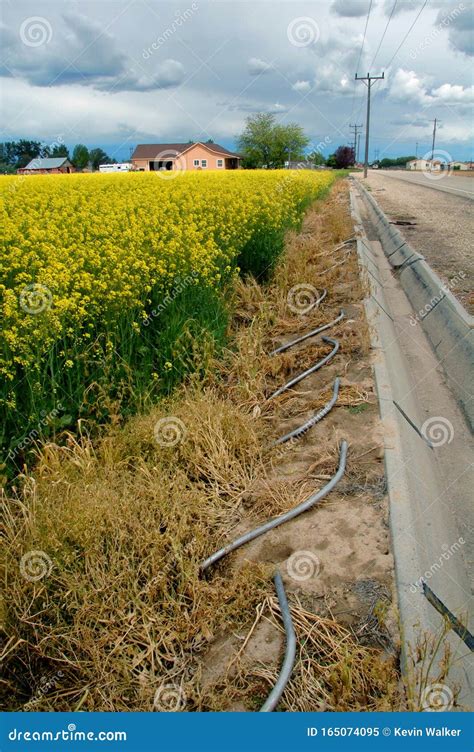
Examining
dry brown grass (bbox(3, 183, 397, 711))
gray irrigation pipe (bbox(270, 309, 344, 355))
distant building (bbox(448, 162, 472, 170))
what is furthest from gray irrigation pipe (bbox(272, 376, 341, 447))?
distant building (bbox(448, 162, 472, 170))

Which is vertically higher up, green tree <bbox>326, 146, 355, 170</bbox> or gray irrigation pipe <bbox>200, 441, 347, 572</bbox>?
green tree <bbox>326, 146, 355, 170</bbox>

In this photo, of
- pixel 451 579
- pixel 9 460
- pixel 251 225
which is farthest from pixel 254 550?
pixel 251 225

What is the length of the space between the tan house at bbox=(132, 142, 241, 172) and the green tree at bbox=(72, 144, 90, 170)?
5137 millimetres

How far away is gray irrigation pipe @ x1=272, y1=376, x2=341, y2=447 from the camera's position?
4930 mm

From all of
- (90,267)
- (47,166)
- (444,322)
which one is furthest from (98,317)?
(47,166)

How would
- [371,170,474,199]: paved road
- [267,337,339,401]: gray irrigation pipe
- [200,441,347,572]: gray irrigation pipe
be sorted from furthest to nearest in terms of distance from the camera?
[371,170,474,199]: paved road → [267,337,339,401]: gray irrigation pipe → [200,441,347,572]: gray irrigation pipe

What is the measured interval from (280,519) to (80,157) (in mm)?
67941

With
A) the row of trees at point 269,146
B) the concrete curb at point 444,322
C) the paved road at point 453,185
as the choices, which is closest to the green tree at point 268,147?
the row of trees at point 269,146

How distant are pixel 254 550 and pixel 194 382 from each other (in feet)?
6.91

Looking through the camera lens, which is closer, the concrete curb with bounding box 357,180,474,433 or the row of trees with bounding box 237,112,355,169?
the concrete curb with bounding box 357,180,474,433

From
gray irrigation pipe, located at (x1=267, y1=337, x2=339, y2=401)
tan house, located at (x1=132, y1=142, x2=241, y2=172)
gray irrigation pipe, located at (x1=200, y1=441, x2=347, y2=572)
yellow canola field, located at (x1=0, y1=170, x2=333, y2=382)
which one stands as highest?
tan house, located at (x1=132, y1=142, x2=241, y2=172)

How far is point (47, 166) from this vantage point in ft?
168

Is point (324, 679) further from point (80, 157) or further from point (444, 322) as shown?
point (80, 157)

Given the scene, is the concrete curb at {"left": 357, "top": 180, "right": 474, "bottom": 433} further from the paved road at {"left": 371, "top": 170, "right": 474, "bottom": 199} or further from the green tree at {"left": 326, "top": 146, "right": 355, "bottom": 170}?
the green tree at {"left": 326, "top": 146, "right": 355, "bottom": 170}
